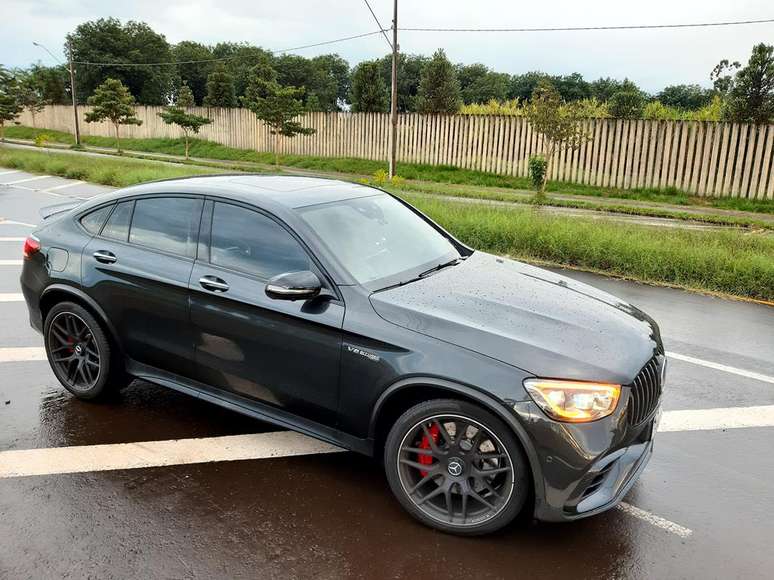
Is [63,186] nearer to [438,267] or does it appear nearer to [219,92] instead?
[438,267]

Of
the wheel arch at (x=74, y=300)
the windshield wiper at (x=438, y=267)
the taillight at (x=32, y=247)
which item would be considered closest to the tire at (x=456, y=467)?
the windshield wiper at (x=438, y=267)

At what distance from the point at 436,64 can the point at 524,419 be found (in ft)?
97.3

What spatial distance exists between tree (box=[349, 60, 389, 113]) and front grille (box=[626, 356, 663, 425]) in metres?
30.7

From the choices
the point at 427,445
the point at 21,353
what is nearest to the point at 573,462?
the point at 427,445

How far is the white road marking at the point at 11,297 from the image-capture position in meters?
7.71

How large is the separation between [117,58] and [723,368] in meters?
79.0

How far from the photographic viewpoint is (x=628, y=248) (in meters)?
9.88

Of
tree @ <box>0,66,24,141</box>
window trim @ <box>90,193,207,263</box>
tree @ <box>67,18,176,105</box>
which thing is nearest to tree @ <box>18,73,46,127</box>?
tree @ <box>0,66,24,141</box>

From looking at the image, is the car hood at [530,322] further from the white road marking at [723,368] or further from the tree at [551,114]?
the tree at [551,114]

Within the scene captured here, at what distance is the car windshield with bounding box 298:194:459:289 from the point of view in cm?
418

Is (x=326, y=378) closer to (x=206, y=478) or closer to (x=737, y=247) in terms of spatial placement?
(x=206, y=478)

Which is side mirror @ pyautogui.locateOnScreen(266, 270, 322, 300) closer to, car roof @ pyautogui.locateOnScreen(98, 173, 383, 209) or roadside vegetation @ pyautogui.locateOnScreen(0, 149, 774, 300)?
car roof @ pyautogui.locateOnScreen(98, 173, 383, 209)

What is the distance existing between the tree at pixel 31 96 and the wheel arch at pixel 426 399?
62914mm

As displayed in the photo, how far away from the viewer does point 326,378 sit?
3904 millimetres
